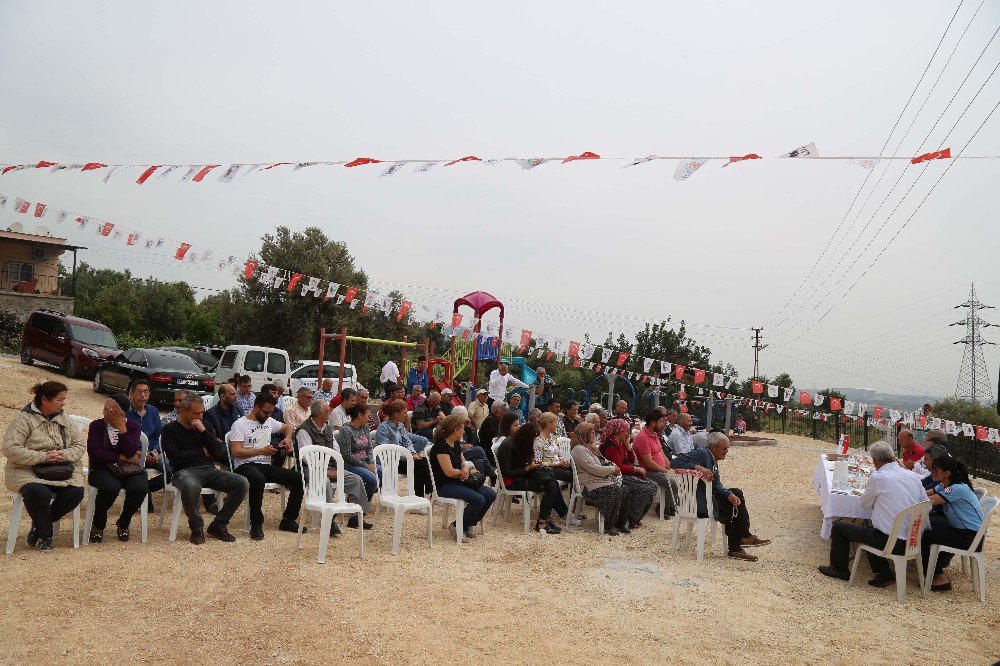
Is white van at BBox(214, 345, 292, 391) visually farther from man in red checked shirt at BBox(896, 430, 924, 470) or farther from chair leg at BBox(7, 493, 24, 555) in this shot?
man in red checked shirt at BBox(896, 430, 924, 470)

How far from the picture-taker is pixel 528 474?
828 centimetres

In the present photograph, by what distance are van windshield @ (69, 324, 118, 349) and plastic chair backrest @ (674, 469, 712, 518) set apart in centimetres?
1625

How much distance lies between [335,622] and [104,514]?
2641 mm

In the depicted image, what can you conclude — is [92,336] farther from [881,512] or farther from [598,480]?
[881,512]

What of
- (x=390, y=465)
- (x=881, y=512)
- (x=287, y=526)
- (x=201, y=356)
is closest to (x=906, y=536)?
(x=881, y=512)

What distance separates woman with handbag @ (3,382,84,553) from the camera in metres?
5.64

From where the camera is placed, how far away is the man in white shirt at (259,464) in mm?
6836

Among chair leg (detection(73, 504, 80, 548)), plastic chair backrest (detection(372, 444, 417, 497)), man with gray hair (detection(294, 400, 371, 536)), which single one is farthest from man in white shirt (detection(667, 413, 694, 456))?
chair leg (detection(73, 504, 80, 548))

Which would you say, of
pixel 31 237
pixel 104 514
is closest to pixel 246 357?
pixel 104 514

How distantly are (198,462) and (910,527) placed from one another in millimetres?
5885

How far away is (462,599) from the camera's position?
17.8 ft

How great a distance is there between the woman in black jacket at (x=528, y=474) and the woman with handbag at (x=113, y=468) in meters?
3.54

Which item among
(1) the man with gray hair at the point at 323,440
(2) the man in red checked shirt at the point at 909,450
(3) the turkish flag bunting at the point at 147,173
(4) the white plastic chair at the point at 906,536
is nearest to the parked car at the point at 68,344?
(3) the turkish flag bunting at the point at 147,173

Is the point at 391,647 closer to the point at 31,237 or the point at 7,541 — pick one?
the point at 7,541
